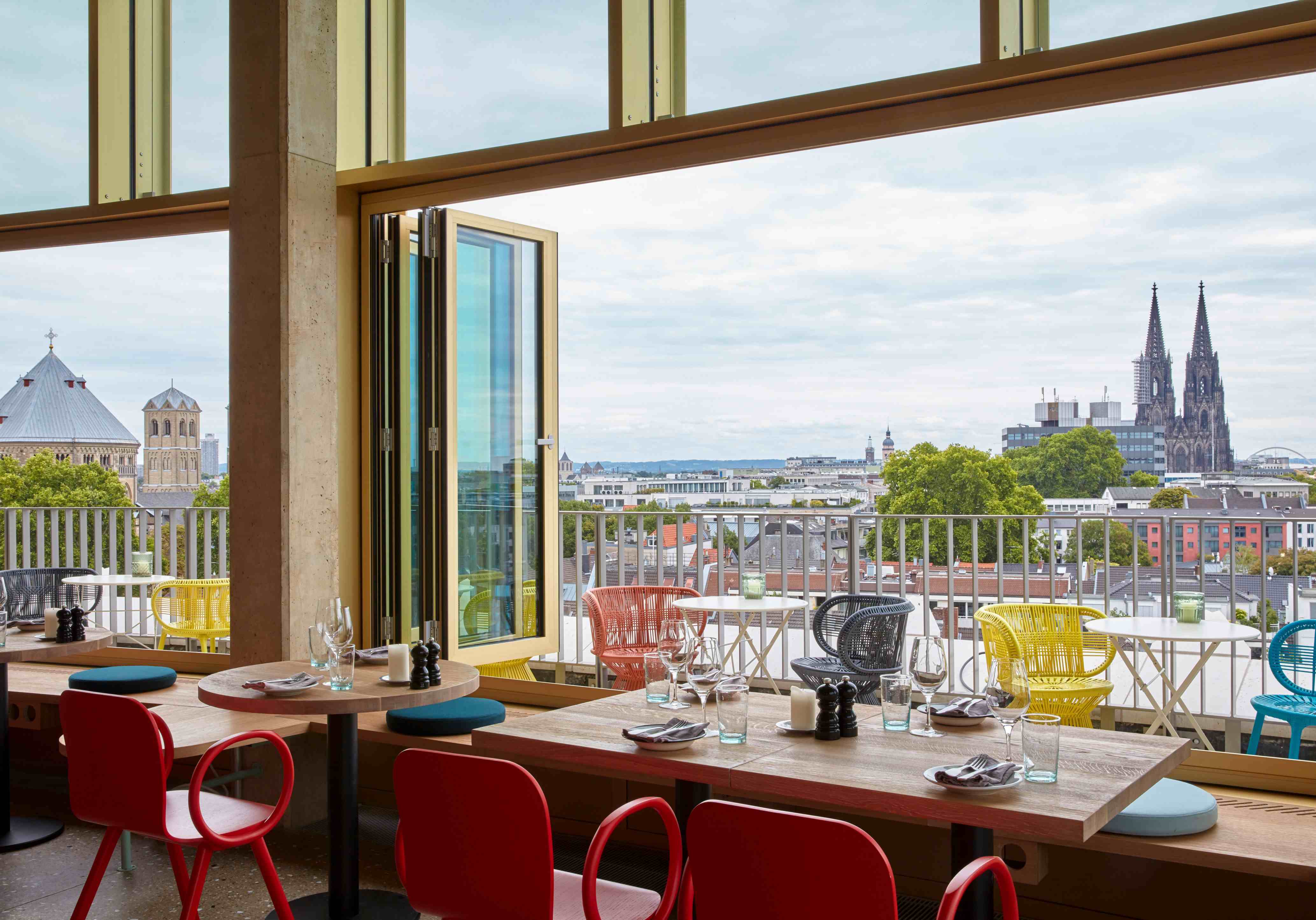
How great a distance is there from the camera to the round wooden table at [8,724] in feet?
13.4

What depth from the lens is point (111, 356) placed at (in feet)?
37.4

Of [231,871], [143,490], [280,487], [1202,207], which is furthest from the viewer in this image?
[1202,207]

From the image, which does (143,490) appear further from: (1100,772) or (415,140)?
(1100,772)

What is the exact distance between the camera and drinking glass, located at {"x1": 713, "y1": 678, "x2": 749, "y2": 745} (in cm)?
244

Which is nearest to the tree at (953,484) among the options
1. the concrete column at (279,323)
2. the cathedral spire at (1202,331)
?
the cathedral spire at (1202,331)

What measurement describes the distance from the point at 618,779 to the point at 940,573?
3399mm

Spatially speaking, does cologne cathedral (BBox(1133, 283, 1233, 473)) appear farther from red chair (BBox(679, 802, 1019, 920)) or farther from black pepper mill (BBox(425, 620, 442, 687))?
red chair (BBox(679, 802, 1019, 920))

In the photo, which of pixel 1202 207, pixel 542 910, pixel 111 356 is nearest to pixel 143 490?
pixel 111 356

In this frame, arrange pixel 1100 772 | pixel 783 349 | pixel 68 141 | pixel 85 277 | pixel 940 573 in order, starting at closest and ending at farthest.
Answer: pixel 1100 772 → pixel 68 141 → pixel 940 573 → pixel 85 277 → pixel 783 349

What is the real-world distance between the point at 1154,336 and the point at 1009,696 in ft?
52.3

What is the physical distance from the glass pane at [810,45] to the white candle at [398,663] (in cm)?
248

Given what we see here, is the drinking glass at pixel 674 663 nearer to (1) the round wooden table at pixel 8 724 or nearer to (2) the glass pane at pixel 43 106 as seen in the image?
(1) the round wooden table at pixel 8 724

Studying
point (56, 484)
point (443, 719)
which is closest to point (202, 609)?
point (443, 719)

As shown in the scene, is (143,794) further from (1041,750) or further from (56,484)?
(56,484)
